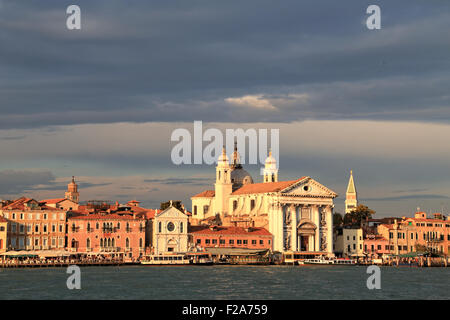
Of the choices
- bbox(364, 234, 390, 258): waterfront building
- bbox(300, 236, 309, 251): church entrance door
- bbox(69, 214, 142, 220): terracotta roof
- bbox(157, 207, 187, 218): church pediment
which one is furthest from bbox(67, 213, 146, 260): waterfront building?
bbox(364, 234, 390, 258): waterfront building

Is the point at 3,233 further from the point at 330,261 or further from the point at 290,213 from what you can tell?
the point at 330,261

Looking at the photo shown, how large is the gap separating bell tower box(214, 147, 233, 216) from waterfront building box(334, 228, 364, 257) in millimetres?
17454

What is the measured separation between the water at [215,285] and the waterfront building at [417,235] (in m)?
36.3

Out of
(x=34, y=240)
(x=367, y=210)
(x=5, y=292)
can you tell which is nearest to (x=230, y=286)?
(x=5, y=292)

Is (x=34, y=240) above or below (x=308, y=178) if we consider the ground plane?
below

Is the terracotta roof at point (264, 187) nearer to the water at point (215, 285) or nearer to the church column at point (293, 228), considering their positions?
the church column at point (293, 228)

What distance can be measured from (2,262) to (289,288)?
138 feet

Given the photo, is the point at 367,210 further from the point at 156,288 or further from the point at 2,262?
the point at 156,288

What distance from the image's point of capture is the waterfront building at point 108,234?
10575 centimetres

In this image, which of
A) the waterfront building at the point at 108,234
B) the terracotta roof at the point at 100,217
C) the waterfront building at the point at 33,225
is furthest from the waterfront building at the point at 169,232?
the waterfront building at the point at 33,225

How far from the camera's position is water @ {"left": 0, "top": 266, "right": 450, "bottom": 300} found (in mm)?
60969

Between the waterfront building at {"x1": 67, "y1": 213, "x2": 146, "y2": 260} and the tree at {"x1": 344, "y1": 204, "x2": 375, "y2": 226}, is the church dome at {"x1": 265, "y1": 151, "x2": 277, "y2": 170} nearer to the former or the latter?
the tree at {"x1": 344, "y1": 204, "x2": 375, "y2": 226}
